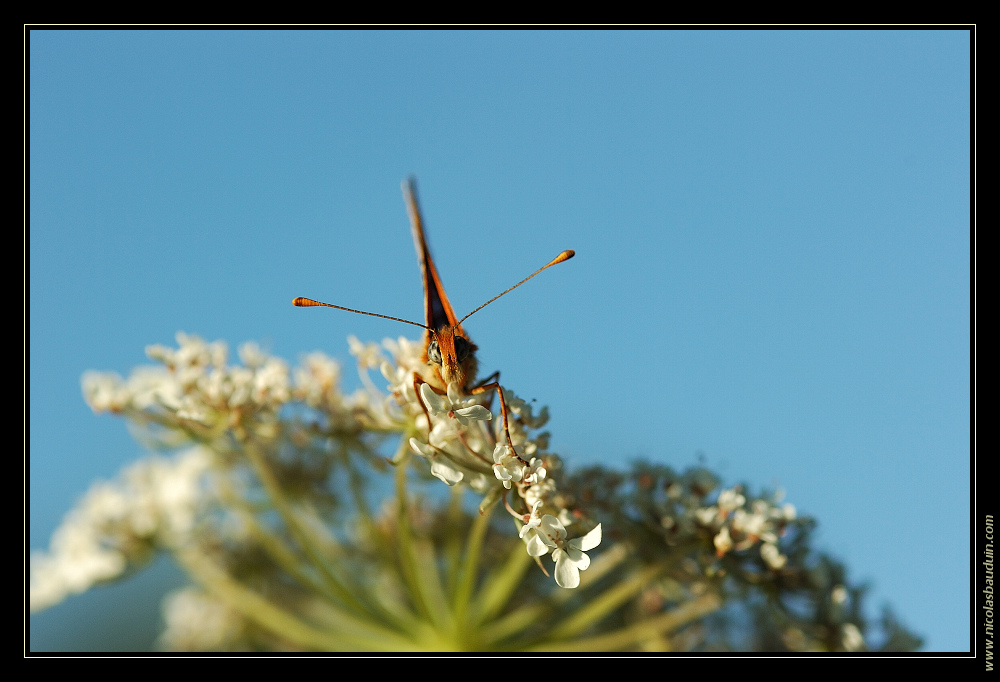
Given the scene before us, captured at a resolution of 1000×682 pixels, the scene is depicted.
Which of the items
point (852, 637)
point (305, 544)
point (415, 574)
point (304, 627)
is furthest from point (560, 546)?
point (304, 627)

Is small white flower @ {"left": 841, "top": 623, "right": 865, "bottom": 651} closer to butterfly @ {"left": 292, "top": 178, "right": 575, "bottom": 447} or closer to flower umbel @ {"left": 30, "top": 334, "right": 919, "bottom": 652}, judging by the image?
flower umbel @ {"left": 30, "top": 334, "right": 919, "bottom": 652}

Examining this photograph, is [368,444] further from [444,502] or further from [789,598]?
[789,598]

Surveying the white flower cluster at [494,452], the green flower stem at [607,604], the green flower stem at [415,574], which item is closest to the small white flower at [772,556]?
the green flower stem at [607,604]

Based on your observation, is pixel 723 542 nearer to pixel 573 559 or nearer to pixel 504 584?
pixel 573 559

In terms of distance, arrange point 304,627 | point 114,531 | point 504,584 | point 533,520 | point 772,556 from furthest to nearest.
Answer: point 114,531 → point 304,627 → point 504,584 → point 772,556 → point 533,520

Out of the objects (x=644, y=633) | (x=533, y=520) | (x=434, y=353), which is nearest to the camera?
(x=533, y=520)

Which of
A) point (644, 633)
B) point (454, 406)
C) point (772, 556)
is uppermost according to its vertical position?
point (454, 406)
